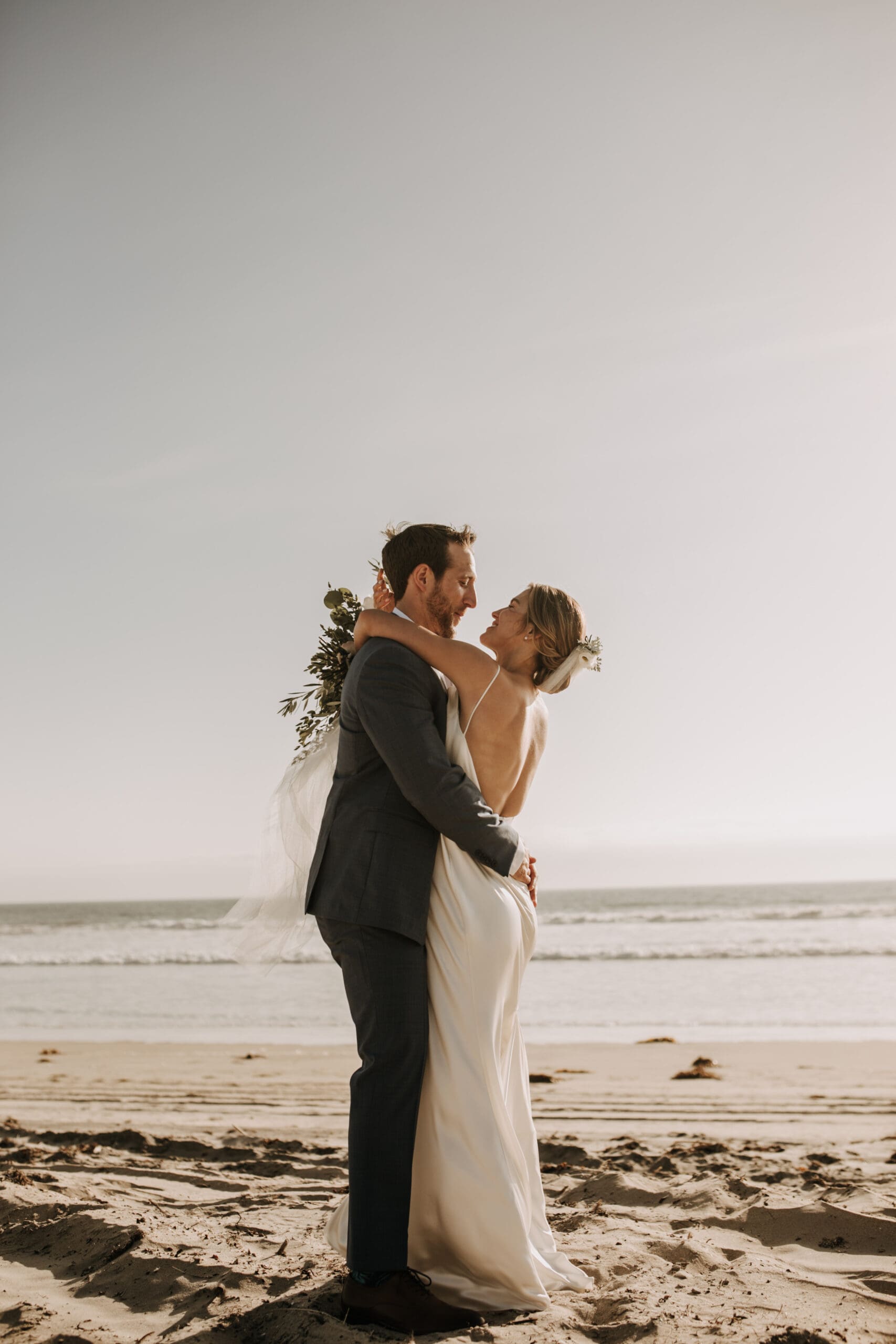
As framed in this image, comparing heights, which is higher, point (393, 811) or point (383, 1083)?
point (393, 811)

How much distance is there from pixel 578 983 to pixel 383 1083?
12360 mm

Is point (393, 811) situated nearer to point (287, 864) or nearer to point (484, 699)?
point (484, 699)

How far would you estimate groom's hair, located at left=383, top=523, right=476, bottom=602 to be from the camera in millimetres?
3357

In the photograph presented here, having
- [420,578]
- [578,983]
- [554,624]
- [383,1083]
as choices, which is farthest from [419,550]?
[578,983]

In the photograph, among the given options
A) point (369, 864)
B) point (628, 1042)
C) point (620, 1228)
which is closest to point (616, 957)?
point (628, 1042)

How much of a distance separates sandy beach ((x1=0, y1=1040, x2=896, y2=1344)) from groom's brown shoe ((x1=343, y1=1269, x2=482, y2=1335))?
64mm

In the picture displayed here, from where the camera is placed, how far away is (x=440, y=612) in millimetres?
3396

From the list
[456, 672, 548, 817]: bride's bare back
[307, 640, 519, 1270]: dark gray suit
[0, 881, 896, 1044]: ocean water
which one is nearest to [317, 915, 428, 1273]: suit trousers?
[307, 640, 519, 1270]: dark gray suit

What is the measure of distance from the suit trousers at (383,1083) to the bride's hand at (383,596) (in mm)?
1109

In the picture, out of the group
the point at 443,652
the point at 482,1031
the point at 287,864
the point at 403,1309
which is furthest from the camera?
the point at 287,864

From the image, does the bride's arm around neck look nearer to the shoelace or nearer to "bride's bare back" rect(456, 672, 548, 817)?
"bride's bare back" rect(456, 672, 548, 817)

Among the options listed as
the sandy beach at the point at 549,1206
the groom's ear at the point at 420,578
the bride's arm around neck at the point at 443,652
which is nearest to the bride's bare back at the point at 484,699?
the bride's arm around neck at the point at 443,652

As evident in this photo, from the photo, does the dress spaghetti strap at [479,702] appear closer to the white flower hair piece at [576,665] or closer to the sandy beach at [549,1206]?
the white flower hair piece at [576,665]

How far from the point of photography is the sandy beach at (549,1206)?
285 centimetres
